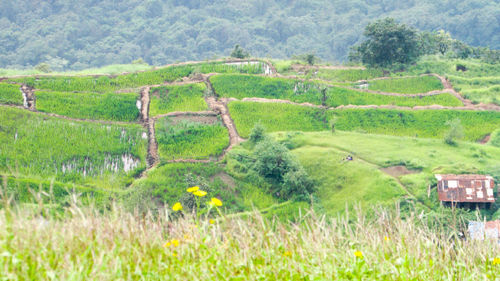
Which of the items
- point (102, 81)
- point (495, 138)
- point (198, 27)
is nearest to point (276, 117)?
point (102, 81)

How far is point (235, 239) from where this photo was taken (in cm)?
409

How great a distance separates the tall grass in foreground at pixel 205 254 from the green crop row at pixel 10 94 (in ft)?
67.1

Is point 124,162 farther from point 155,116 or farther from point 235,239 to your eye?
point 235,239

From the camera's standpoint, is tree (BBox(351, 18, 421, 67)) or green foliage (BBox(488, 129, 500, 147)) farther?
tree (BBox(351, 18, 421, 67))

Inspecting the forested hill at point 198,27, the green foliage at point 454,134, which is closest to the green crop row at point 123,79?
the green foliage at point 454,134

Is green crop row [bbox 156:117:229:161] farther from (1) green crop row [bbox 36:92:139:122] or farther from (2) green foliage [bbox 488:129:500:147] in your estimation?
(2) green foliage [bbox 488:129:500:147]

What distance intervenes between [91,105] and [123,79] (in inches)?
139

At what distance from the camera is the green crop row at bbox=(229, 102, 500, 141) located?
2276 cm

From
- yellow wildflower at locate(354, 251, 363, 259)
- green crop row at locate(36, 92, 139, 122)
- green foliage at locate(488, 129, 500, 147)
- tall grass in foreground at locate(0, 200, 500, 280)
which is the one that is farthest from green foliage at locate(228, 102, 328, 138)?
yellow wildflower at locate(354, 251, 363, 259)

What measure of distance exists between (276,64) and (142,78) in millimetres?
7898

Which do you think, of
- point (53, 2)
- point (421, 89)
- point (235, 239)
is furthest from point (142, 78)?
point (53, 2)

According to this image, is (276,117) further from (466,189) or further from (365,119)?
(466,189)

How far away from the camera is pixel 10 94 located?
23000mm

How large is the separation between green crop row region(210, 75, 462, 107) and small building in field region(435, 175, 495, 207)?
846 cm
